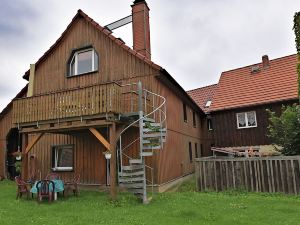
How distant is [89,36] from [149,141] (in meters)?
7.52

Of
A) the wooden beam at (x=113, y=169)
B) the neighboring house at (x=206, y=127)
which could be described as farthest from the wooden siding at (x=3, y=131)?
the neighboring house at (x=206, y=127)

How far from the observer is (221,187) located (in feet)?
39.7

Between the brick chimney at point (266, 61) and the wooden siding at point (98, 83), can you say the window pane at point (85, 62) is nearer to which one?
the wooden siding at point (98, 83)

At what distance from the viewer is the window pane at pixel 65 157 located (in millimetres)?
15064

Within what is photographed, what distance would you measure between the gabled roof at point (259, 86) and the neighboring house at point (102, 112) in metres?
4.96

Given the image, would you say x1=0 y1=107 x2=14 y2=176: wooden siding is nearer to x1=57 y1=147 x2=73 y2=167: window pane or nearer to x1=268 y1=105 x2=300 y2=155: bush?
x1=57 y1=147 x2=73 y2=167: window pane

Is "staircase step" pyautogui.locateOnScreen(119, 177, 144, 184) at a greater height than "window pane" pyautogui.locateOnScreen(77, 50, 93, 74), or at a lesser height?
lesser

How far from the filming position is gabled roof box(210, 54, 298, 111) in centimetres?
1966

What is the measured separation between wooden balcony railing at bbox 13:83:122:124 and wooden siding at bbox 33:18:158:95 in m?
2.91

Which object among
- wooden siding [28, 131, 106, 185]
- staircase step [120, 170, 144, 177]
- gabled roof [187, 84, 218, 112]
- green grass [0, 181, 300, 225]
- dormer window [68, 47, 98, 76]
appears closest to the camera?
green grass [0, 181, 300, 225]

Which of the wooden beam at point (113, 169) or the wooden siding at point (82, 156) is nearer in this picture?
the wooden beam at point (113, 169)

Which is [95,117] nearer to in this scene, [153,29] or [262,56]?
[153,29]

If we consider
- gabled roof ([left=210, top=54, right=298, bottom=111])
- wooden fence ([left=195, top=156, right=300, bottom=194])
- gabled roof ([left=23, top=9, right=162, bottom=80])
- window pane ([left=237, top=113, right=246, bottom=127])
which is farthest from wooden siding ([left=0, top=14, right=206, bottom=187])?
gabled roof ([left=210, top=54, right=298, bottom=111])

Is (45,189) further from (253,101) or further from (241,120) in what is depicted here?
(253,101)
